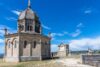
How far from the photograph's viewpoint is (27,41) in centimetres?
3778

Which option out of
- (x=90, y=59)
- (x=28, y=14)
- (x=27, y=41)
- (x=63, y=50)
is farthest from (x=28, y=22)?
(x=63, y=50)

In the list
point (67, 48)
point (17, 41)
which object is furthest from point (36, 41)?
point (67, 48)

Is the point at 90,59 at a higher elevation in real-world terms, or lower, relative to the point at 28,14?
lower

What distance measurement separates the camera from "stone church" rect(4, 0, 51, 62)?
37031mm

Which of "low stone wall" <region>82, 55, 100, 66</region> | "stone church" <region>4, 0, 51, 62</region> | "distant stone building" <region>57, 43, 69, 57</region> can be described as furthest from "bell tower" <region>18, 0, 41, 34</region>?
"distant stone building" <region>57, 43, 69, 57</region>

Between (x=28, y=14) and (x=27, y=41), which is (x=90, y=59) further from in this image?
(x=28, y=14)

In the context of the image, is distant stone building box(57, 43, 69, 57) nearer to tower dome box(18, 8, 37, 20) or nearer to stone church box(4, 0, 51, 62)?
stone church box(4, 0, 51, 62)

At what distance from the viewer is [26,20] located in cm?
4103

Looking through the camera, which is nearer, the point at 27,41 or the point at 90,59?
the point at 90,59

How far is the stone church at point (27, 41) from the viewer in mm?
37031

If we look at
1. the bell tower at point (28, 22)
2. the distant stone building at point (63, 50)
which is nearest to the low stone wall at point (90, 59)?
the bell tower at point (28, 22)

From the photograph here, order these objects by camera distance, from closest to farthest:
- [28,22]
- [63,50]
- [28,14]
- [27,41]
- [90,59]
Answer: [90,59] → [27,41] → [28,22] → [28,14] → [63,50]

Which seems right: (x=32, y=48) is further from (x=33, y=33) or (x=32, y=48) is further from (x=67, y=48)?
(x=67, y=48)

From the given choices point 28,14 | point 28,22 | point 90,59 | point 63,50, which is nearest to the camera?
point 90,59
